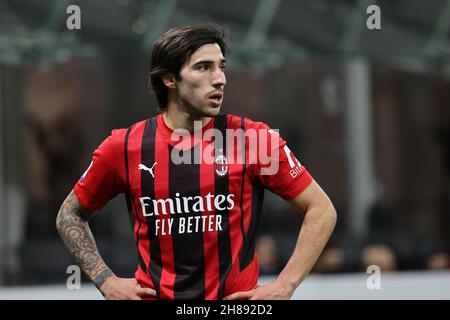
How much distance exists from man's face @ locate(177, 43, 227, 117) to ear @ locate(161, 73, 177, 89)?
0.26 feet

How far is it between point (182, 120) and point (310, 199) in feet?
1.93

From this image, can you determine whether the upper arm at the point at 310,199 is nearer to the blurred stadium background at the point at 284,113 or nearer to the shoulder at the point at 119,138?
the shoulder at the point at 119,138

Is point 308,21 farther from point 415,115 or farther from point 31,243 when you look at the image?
point 415,115

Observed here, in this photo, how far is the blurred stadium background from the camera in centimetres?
925

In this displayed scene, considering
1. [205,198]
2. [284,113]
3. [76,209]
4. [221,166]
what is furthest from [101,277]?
[284,113]

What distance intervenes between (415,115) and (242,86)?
3084mm

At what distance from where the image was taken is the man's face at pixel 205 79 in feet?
12.6

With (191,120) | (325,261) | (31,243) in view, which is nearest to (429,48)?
(325,261)

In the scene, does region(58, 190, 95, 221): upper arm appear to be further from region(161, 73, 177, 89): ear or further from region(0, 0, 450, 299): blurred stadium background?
region(0, 0, 450, 299): blurred stadium background

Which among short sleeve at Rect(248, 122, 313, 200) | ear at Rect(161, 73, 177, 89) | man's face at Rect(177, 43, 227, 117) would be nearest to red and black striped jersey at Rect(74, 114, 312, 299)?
short sleeve at Rect(248, 122, 313, 200)

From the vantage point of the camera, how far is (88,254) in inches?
157

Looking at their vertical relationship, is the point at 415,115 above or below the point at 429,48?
below

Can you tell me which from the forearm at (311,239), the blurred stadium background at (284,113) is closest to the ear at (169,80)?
the forearm at (311,239)

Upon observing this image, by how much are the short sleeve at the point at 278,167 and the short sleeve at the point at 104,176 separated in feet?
1.77
